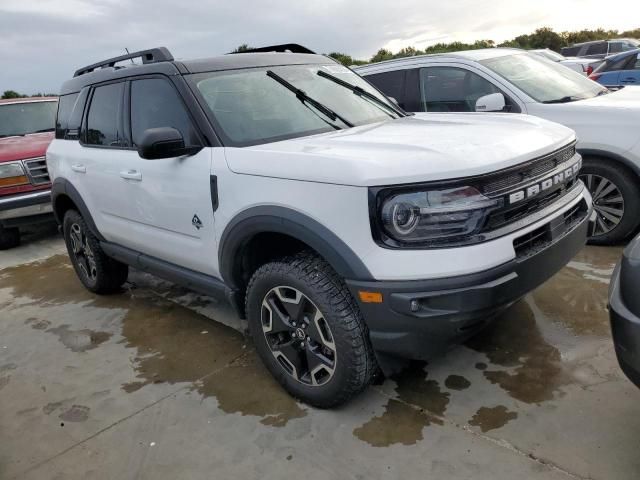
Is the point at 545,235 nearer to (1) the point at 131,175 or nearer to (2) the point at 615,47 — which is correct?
(1) the point at 131,175

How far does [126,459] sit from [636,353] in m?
2.30

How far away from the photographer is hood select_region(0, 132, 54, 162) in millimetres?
6602

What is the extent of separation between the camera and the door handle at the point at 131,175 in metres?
3.46

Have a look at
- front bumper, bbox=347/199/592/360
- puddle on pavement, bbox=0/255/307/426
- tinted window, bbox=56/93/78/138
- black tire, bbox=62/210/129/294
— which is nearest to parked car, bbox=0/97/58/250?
puddle on pavement, bbox=0/255/307/426

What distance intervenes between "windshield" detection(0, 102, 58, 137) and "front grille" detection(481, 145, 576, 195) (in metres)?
7.36

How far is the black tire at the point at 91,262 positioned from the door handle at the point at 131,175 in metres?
1.08

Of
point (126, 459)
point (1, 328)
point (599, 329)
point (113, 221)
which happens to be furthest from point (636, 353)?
point (1, 328)

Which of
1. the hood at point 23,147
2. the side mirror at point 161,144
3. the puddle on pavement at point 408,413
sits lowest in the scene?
the puddle on pavement at point 408,413

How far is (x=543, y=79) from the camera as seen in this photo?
517cm

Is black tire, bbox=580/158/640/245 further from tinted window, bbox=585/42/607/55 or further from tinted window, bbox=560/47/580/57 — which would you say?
tinted window, bbox=560/47/580/57

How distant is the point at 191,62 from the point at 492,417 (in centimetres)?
268

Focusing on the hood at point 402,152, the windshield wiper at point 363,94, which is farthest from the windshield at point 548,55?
the hood at point 402,152

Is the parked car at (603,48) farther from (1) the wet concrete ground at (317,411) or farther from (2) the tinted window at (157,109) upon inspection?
(2) the tinted window at (157,109)

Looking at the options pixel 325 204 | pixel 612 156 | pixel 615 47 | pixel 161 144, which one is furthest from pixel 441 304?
→ pixel 615 47
